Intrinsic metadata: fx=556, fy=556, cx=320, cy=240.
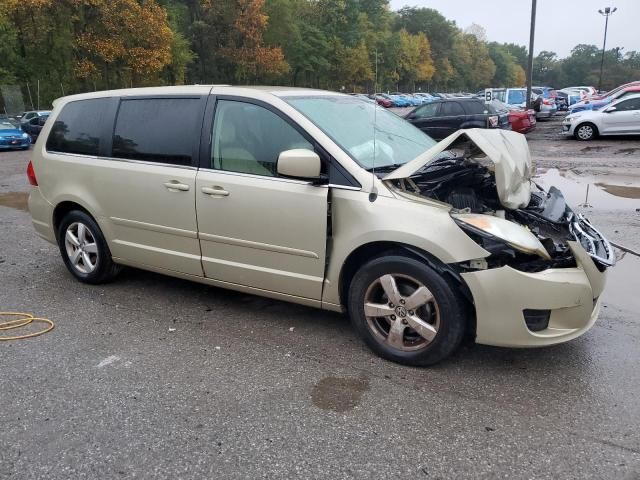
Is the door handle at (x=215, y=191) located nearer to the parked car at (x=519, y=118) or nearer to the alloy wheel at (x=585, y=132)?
the parked car at (x=519, y=118)

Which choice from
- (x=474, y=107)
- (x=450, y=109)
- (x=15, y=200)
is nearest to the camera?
(x=15, y=200)

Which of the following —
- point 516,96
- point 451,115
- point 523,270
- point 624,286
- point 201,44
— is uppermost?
point 201,44

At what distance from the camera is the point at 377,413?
3045 millimetres

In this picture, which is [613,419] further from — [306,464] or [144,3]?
[144,3]

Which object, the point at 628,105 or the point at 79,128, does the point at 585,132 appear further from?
the point at 79,128

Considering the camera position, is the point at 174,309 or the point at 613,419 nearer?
the point at 613,419

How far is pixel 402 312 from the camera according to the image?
3463mm

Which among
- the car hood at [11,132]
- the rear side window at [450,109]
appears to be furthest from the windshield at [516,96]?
the car hood at [11,132]

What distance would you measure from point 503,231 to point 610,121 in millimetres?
16996

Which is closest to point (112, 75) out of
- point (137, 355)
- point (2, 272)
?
point (2, 272)

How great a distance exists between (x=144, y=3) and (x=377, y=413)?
129 ft

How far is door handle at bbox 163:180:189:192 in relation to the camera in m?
4.20

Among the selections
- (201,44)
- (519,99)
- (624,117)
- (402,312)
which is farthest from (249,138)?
(201,44)

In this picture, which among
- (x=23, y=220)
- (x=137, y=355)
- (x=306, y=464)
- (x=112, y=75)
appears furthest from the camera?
(x=112, y=75)
